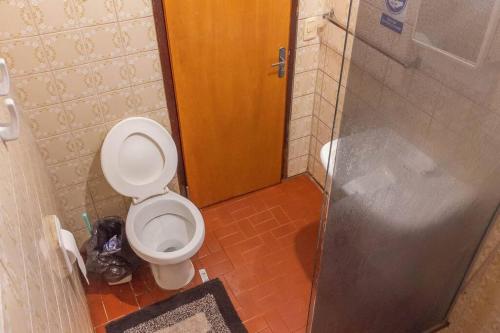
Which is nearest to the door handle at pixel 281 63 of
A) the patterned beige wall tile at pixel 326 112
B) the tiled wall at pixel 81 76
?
the tiled wall at pixel 81 76

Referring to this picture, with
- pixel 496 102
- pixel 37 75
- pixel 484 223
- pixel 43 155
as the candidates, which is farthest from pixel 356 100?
pixel 43 155

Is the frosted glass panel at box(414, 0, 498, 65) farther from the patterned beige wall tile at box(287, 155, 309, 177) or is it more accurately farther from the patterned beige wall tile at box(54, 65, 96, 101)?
the patterned beige wall tile at box(287, 155, 309, 177)

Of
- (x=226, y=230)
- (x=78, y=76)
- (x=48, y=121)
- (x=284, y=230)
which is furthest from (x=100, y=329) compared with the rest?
(x=78, y=76)

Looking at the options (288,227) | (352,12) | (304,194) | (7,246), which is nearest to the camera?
(7,246)

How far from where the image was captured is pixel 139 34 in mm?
2420

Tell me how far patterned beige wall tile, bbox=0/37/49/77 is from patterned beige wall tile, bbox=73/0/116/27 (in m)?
0.25

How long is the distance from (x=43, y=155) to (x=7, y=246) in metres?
1.76

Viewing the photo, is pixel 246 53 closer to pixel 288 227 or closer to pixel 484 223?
pixel 288 227

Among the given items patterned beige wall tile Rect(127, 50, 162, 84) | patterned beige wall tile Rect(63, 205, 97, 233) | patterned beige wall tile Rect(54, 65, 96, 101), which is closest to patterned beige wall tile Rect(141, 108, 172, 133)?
patterned beige wall tile Rect(127, 50, 162, 84)

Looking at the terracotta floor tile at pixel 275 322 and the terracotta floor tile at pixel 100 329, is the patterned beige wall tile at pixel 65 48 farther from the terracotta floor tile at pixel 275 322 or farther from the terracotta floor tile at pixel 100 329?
the terracotta floor tile at pixel 275 322

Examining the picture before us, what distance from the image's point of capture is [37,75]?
7.55 ft

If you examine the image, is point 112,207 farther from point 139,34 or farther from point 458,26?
point 458,26

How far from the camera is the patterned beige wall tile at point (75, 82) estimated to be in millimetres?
2373

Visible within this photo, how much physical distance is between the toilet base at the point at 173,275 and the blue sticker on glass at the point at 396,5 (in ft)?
6.70
